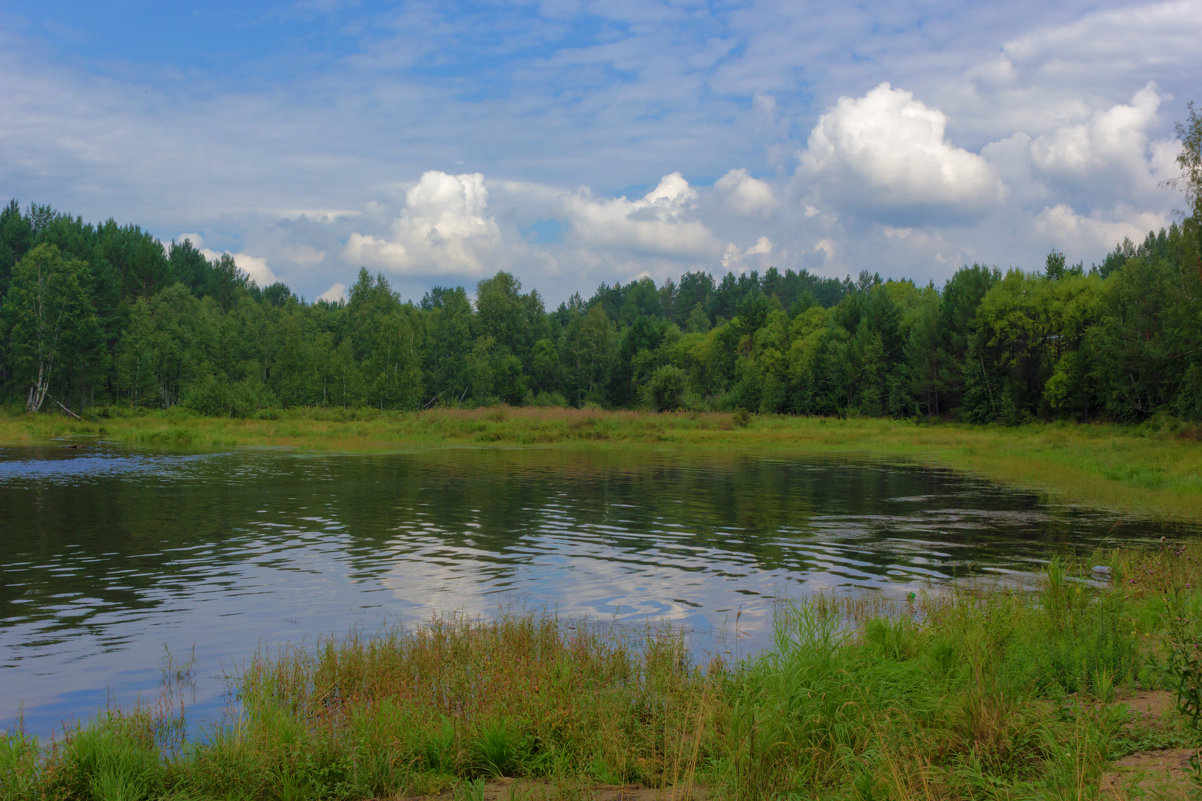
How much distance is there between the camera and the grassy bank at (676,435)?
4528 cm

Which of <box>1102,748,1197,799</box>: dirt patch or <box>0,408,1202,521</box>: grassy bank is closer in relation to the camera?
<box>1102,748,1197,799</box>: dirt patch

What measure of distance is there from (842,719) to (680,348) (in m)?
132

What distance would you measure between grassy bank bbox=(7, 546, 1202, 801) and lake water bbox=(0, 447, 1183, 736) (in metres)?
2.12

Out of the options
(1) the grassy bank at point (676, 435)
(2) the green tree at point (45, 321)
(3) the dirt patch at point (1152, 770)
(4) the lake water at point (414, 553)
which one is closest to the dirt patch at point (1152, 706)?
(3) the dirt patch at point (1152, 770)

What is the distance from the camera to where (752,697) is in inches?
320

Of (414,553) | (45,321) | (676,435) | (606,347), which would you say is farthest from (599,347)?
(414,553)

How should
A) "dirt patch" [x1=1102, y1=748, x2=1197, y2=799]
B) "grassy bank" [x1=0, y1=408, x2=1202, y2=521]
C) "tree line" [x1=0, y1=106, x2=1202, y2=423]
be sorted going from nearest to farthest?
"dirt patch" [x1=1102, y1=748, x2=1197, y2=799] < "grassy bank" [x1=0, y1=408, x2=1202, y2=521] < "tree line" [x1=0, y1=106, x2=1202, y2=423]

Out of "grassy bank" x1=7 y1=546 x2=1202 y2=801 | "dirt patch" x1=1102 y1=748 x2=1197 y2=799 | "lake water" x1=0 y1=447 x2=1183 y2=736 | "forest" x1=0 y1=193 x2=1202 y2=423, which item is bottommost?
"lake water" x1=0 y1=447 x2=1183 y2=736

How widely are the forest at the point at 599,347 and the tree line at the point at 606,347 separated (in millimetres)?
270

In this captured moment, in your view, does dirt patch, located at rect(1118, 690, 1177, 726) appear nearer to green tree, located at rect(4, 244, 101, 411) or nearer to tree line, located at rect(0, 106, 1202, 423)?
tree line, located at rect(0, 106, 1202, 423)

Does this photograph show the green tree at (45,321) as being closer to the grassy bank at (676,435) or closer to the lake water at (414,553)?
the grassy bank at (676,435)

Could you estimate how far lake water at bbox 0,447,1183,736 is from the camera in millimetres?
12461

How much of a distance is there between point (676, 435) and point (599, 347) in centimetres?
6380

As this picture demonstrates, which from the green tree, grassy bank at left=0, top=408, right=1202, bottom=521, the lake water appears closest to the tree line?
the green tree
